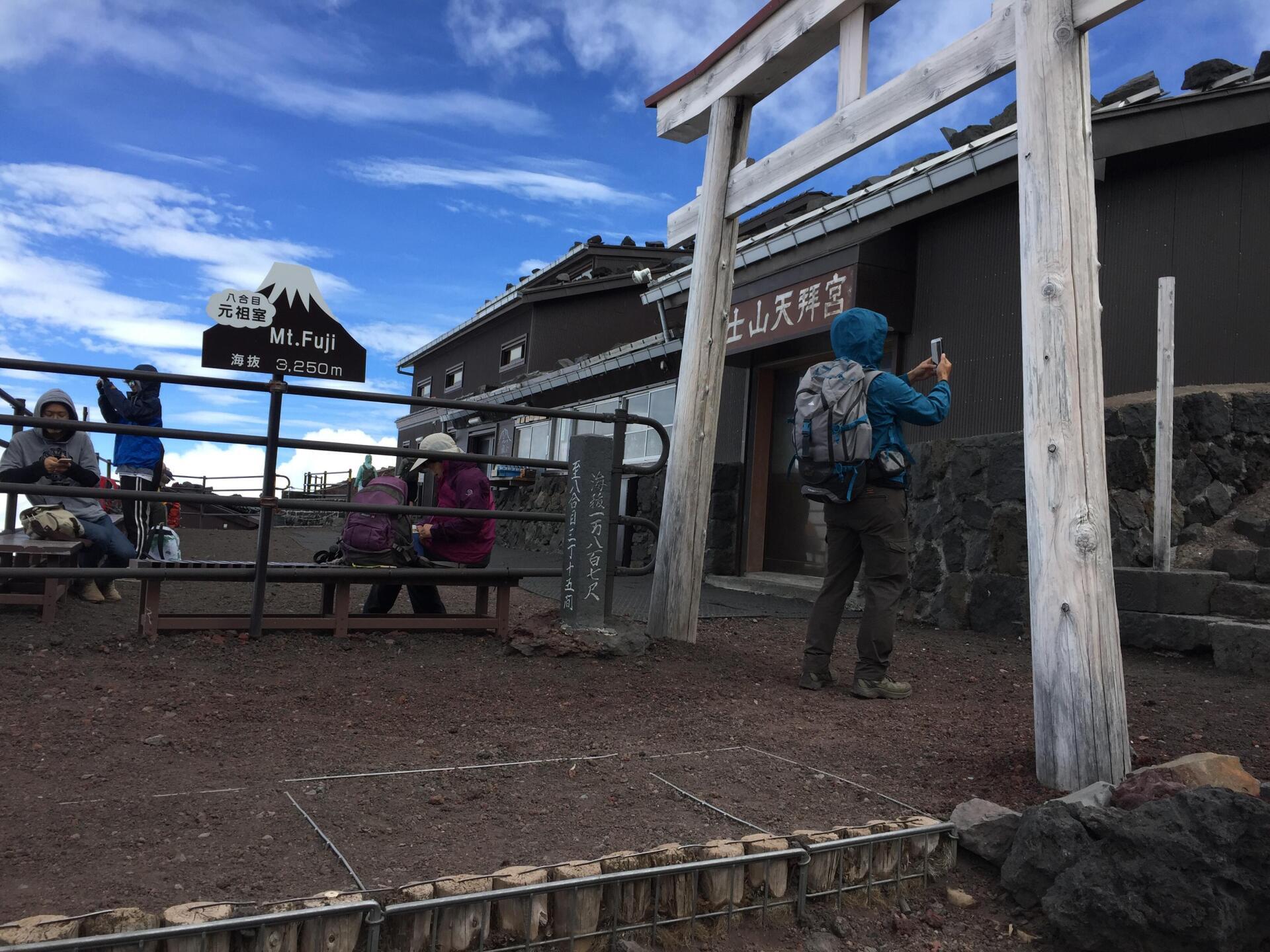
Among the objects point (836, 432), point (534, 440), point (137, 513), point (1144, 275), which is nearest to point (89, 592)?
point (137, 513)

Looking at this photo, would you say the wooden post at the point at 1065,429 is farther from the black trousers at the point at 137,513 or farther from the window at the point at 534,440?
the window at the point at 534,440

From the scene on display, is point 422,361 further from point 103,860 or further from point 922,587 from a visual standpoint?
point 103,860

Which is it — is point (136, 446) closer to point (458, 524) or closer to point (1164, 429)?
point (458, 524)

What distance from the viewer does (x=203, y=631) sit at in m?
5.20

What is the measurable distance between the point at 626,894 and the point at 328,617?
3.81m

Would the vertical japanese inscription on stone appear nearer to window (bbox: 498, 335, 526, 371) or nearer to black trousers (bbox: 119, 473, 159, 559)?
black trousers (bbox: 119, 473, 159, 559)

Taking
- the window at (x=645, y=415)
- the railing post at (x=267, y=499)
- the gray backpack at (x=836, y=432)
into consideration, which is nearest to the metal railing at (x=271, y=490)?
the railing post at (x=267, y=499)

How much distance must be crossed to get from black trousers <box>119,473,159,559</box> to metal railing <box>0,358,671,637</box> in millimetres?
1747

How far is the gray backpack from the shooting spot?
14.9 feet

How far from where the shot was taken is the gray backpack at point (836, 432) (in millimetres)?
4531

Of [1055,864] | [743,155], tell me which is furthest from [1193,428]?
[1055,864]

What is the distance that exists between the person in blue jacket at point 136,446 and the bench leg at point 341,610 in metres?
1.91

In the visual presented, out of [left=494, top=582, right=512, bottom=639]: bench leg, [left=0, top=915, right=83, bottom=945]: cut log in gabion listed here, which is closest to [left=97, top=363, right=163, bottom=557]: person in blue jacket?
[left=494, top=582, right=512, bottom=639]: bench leg

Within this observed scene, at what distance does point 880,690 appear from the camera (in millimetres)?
4738
